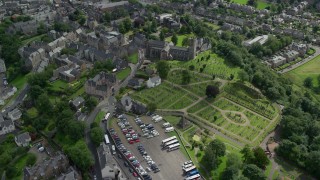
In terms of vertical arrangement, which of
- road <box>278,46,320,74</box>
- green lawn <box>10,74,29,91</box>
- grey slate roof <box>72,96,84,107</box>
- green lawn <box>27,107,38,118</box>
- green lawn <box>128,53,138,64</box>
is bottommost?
road <box>278,46,320,74</box>

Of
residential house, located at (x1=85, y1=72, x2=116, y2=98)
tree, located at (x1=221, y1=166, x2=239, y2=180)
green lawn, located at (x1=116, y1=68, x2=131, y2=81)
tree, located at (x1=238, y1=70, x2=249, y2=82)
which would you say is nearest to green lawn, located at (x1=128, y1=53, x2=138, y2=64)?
green lawn, located at (x1=116, y1=68, x2=131, y2=81)

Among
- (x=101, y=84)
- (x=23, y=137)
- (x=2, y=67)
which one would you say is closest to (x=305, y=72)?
(x=101, y=84)

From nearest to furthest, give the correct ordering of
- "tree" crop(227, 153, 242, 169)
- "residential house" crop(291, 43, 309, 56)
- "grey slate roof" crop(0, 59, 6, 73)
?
"tree" crop(227, 153, 242, 169) → "grey slate roof" crop(0, 59, 6, 73) → "residential house" crop(291, 43, 309, 56)

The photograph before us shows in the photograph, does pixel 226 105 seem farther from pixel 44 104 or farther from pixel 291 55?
pixel 291 55

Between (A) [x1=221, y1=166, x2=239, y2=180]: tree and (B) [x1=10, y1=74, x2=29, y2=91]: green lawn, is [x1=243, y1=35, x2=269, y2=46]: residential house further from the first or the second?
(B) [x1=10, y1=74, x2=29, y2=91]: green lawn

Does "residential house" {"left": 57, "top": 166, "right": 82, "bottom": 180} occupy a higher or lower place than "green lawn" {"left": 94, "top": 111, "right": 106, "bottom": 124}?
higher

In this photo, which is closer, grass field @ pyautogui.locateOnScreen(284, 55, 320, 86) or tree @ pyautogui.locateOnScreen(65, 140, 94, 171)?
tree @ pyautogui.locateOnScreen(65, 140, 94, 171)
